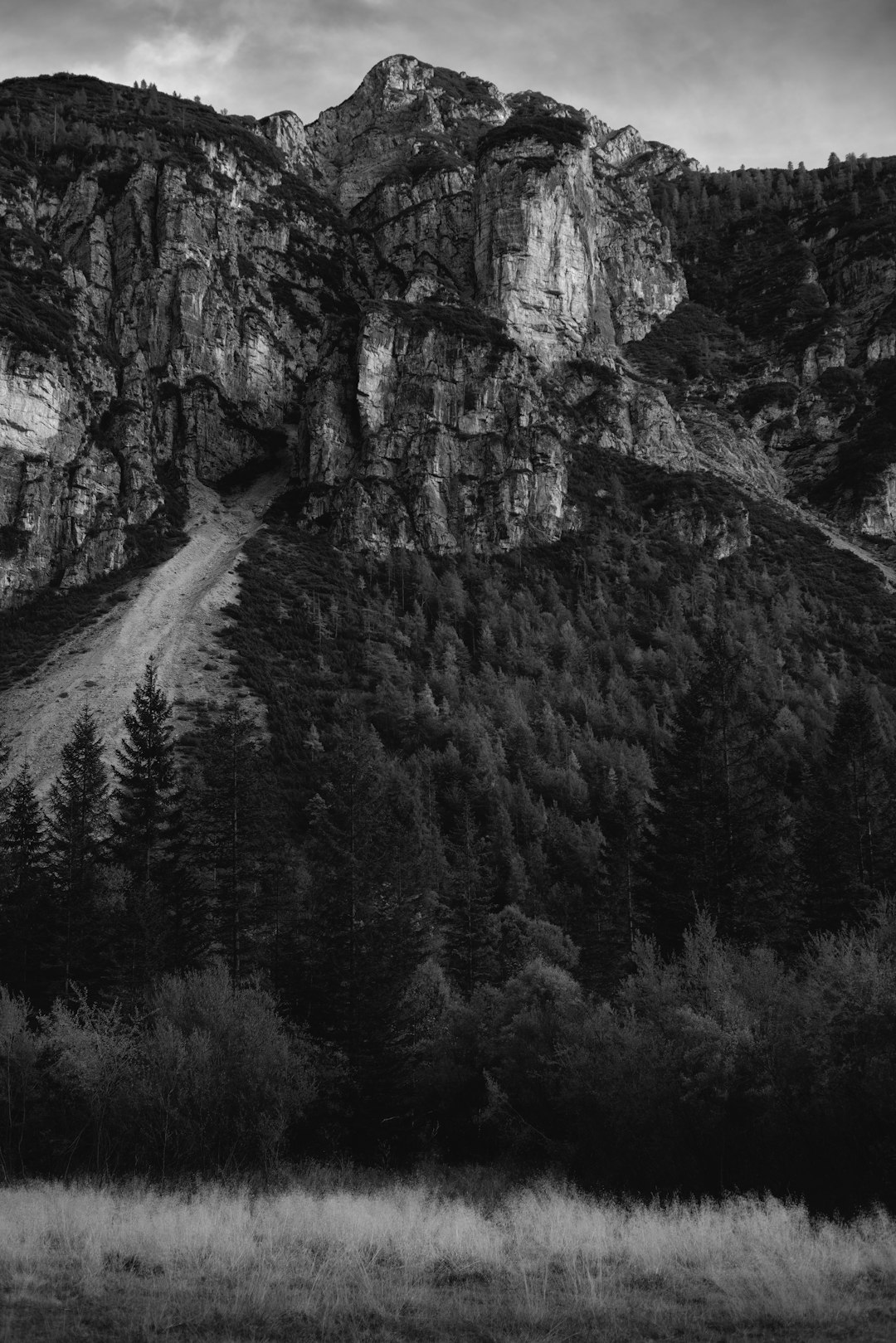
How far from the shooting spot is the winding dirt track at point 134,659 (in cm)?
6494

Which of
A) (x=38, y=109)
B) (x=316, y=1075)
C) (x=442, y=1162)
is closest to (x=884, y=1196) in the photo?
(x=442, y=1162)

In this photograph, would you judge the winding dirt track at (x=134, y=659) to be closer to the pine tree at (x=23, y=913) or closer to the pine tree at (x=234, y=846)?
the pine tree at (x=23, y=913)

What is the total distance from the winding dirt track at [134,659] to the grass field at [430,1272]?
47.7 m

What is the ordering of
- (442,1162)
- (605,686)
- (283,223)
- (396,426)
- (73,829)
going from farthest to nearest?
(283,223) < (396,426) < (605,686) < (73,829) < (442,1162)

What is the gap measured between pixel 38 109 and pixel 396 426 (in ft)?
357

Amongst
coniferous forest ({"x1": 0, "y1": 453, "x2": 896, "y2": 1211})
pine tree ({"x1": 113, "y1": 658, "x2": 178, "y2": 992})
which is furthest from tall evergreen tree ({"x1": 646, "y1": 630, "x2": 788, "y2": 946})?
Answer: pine tree ({"x1": 113, "y1": 658, "x2": 178, "y2": 992})

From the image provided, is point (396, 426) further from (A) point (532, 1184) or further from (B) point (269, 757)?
(A) point (532, 1184)

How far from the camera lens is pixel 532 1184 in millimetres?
19125

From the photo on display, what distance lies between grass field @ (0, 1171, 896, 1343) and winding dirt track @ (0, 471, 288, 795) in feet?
156

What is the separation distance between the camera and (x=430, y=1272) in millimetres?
11016

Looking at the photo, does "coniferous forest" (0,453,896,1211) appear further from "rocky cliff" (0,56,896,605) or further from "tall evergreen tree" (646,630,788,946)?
"rocky cliff" (0,56,896,605)

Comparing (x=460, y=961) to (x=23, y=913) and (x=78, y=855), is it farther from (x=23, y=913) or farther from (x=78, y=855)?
(x=23, y=913)

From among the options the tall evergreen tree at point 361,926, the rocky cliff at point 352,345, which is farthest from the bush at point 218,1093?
the rocky cliff at point 352,345

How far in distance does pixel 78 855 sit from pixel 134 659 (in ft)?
154
